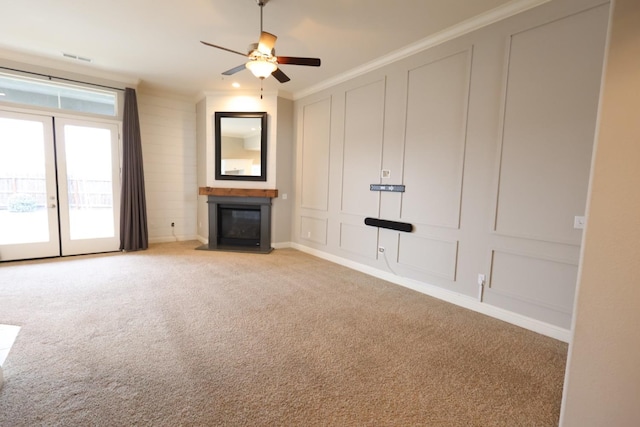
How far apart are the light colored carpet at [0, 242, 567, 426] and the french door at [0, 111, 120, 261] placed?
115 cm

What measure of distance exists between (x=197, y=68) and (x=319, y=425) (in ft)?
16.3

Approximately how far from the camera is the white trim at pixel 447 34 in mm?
2736

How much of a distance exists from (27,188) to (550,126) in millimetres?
6832

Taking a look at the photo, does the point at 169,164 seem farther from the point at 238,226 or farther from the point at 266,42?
the point at 266,42

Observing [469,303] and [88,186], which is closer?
[469,303]

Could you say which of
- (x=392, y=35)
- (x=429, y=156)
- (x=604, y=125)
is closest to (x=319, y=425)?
(x=604, y=125)

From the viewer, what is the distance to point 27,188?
14.4 ft

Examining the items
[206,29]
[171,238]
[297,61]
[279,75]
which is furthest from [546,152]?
[171,238]

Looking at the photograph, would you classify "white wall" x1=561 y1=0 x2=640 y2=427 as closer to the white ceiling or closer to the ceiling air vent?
the white ceiling

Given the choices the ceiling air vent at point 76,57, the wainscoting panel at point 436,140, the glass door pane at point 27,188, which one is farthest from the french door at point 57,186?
the wainscoting panel at point 436,140

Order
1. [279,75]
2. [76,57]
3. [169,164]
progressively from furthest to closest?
[169,164], [76,57], [279,75]

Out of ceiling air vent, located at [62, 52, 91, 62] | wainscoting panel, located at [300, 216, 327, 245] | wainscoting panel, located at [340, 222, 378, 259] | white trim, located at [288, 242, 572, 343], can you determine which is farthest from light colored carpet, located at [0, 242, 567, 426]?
ceiling air vent, located at [62, 52, 91, 62]

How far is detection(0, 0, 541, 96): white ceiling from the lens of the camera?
2.91 m

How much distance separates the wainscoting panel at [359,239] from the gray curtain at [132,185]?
12.4ft
